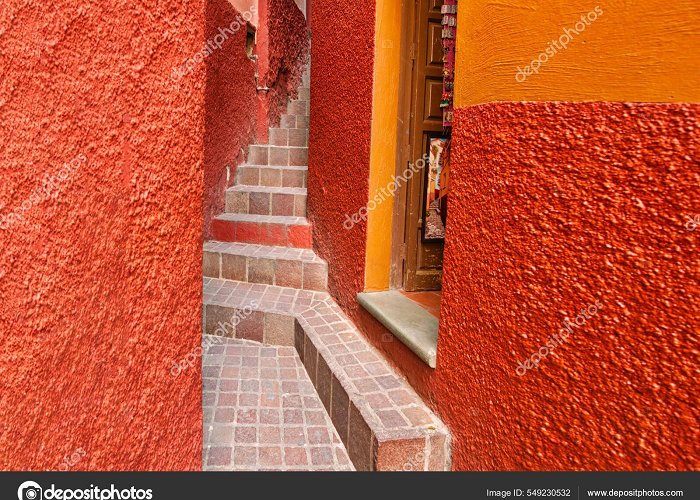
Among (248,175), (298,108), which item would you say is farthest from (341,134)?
(298,108)

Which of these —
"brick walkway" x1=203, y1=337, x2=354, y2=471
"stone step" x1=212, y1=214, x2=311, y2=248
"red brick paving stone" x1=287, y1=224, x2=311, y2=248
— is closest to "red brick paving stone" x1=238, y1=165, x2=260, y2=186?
"stone step" x1=212, y1=214, x2=311, y2=248

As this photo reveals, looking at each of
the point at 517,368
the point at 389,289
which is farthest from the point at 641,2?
the point at 389,289

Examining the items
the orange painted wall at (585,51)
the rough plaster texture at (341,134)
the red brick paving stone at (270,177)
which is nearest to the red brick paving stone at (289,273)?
the rough plaster texture at (341,134)

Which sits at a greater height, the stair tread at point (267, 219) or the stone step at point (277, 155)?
the stone step at point (277, 155)

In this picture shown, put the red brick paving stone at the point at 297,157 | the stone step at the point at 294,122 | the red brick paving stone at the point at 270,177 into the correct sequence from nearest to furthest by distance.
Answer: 1. the red brick paving stone at the point at 270,177
2. the red brick paving stone at the point at 297,157
3. the stone step at the point at 294,122

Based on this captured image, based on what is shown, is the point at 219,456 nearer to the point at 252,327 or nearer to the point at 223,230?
the point at 252,327

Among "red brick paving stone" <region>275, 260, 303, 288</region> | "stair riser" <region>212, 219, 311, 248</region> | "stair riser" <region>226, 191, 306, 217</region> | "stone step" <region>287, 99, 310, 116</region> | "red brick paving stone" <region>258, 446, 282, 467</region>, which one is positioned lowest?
"red brick paving stone" <region>258, 446, 282, 467</region>

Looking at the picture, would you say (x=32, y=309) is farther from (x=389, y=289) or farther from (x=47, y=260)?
(x=389, y=289)

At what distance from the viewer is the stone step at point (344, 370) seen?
7.07ft

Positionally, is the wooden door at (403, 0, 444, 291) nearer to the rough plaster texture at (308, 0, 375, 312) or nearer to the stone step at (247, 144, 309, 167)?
the rough plaster texture at (308, 0, 375, 312)

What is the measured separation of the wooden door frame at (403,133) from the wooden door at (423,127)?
0.02 m

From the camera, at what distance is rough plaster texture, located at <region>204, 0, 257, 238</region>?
4.76m

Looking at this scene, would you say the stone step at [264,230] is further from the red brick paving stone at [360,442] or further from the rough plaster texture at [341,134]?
the red brick paving stone at [360,442]

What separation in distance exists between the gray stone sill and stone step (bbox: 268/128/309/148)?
328 centimetres
